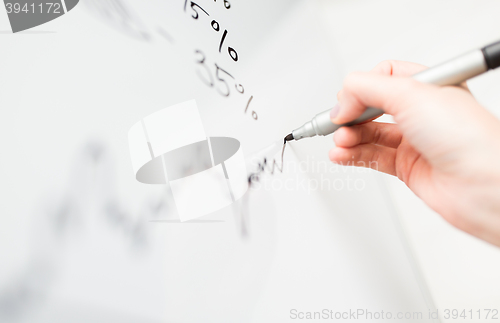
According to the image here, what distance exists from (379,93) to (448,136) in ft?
0.20

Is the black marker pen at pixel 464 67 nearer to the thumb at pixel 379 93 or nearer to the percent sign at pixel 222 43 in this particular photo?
the thumb at pixel 379 93

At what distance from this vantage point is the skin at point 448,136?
8.7 inches

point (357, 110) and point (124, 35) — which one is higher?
point (124, 35)

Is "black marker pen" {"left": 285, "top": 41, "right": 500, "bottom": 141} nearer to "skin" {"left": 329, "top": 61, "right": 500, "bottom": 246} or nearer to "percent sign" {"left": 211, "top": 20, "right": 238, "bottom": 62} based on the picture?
"skin" {"left": 329, "top": 61, "right": 500, "bottom": 246}

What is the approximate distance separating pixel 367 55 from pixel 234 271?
44 centimetres

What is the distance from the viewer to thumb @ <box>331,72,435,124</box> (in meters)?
0.24

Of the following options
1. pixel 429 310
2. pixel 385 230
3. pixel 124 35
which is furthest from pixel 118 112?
pixel 429 310

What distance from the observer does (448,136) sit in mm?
229

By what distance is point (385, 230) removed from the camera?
492mm

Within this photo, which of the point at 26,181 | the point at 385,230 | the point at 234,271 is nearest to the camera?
the point at 26,181

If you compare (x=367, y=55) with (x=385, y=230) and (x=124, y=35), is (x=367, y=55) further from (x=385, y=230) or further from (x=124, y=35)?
(x=124, y=35)

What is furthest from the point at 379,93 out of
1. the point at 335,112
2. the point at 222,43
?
the point at 222,43

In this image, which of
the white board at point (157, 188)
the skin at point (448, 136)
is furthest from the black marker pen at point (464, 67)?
the white board at point (157, 188)

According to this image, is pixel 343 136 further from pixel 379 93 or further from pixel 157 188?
pixel 157 188
